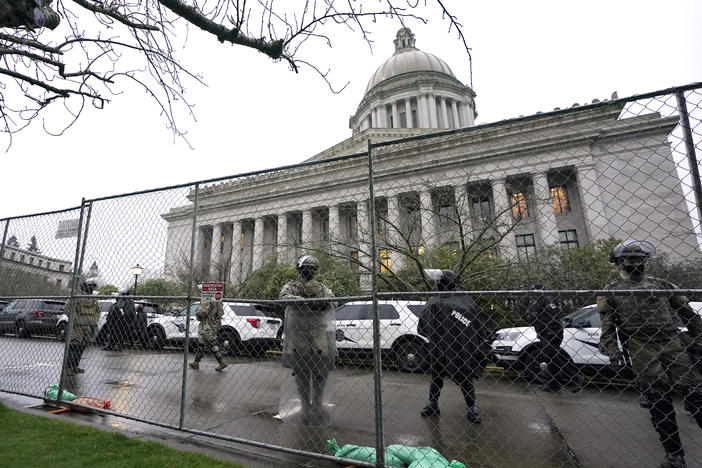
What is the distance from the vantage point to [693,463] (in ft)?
11.2

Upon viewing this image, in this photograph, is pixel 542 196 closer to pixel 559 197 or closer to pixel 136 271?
pixel 559 197

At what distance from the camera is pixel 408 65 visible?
5244cm

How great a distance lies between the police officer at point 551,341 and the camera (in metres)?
6.14

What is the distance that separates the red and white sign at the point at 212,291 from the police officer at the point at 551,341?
202 inches

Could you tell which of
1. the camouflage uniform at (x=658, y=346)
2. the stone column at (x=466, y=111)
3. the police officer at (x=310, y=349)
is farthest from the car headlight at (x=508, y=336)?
the stone column at (x=466, y=111)

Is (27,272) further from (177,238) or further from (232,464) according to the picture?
(232,464)

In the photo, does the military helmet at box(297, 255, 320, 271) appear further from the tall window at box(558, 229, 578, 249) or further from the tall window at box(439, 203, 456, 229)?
the tall window at box(558, 229, 578, 249)

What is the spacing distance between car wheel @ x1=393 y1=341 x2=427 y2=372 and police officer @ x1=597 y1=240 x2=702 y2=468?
442cm

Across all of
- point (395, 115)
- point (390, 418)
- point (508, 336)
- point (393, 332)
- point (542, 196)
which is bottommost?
point (390, 418)

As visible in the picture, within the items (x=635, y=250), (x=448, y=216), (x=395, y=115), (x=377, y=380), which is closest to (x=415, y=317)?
(x=448, y=216)

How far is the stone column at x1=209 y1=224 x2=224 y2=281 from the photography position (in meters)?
5.44

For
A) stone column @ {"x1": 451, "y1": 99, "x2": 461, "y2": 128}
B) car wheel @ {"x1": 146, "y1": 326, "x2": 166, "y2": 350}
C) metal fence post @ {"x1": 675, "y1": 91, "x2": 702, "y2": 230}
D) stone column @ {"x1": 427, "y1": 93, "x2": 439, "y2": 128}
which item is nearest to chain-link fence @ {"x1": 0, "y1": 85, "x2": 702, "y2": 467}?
metal fence post @ {"x1": 675, "y1": 91, "x2": 702, "y2": 230}

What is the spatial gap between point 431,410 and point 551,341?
9.13ft

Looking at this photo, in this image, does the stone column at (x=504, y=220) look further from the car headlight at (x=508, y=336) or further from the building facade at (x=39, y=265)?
the building facade at (x=39, y=265)
